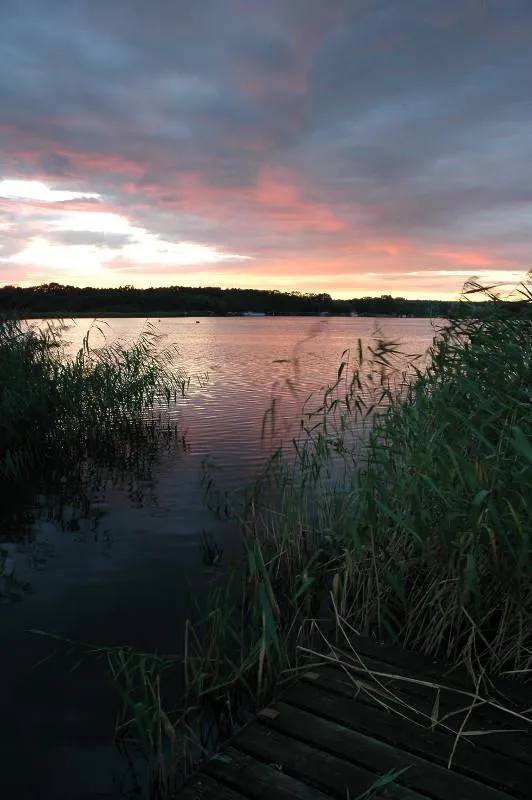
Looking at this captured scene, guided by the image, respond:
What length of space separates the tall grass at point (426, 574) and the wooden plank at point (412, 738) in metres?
0.38

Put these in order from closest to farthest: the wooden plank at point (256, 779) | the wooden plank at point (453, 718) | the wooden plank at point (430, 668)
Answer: the wooden plank at point (256, 779) → the wooden plank at point (453, 718) → the wooden plank at point (430, 668)

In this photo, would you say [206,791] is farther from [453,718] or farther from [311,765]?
[453,718]

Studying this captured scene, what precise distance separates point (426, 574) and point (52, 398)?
10.4 m

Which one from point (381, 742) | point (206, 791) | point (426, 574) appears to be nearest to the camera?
point (206, 791)

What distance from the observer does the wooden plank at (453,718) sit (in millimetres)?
3453

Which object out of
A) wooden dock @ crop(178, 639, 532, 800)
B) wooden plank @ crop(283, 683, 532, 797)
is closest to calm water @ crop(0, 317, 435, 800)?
wooden dock @ crop(178, 639, 532, 800)

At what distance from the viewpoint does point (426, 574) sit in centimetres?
561

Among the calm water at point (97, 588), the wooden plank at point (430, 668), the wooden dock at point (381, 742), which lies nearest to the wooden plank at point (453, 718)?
the wooden dock at point (381, 742)

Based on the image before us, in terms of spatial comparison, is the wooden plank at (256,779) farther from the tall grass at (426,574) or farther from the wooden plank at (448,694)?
the wooden plank at (448,694)

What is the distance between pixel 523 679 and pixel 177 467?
9708mm

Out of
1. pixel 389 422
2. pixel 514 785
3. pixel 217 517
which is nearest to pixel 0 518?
pixel 217 517

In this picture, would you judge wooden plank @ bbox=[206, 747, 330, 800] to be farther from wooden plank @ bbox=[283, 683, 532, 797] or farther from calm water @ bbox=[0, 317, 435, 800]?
calm water @ bbox=[0, 317, 435, 800]

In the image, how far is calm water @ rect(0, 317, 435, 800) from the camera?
4512mm

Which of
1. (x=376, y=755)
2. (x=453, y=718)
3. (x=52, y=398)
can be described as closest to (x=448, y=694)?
(x=453, y=718)
